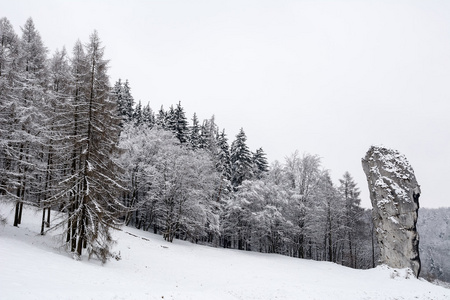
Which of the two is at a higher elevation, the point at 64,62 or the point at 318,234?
the point at 64,62

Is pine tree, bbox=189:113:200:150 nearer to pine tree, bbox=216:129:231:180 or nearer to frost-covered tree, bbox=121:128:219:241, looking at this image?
pine tree, bbox=216:129:231:180

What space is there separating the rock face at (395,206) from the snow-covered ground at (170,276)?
5.89 feet

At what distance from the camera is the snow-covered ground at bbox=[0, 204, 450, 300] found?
1012cm

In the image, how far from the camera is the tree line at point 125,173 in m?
16.6

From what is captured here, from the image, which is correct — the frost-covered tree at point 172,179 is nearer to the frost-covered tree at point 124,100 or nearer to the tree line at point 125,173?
the tree line at point 125,173

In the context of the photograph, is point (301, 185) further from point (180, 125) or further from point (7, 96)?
point (7, 96)

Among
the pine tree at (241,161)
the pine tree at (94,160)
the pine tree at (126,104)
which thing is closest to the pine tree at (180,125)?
the pine tree at (126,104)

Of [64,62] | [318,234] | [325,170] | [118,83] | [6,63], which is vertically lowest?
[318,234]

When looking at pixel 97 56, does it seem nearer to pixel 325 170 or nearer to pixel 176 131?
pixel 176 131

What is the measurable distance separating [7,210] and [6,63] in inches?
541

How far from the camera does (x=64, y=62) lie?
21531 millimetres

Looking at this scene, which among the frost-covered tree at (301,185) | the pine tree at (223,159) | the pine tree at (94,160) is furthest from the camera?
the pine tree at (223,159)

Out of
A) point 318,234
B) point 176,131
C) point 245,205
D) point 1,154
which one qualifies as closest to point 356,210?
point 318,234

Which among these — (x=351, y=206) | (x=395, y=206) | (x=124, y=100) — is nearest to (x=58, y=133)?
(x=395, y=206)
